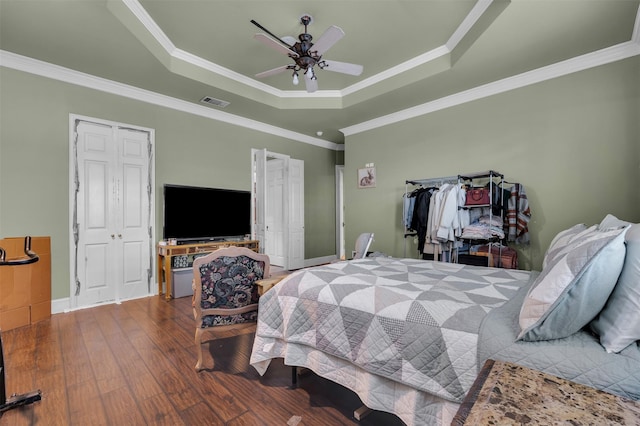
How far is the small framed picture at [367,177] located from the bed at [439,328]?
3.18 metres

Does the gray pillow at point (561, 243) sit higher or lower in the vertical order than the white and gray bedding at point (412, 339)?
higher

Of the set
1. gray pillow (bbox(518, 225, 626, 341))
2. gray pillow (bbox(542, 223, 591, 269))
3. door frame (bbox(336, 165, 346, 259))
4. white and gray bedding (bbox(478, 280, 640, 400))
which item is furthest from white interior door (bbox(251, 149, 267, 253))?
gray pillow (bbox(518, 225, 626, 341))

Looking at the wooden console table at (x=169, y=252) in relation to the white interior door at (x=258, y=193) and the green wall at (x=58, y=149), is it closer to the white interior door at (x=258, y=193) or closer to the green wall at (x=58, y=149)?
the green wall at (x=58, y=149)

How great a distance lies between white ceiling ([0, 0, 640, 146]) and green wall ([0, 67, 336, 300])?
30 centimetres

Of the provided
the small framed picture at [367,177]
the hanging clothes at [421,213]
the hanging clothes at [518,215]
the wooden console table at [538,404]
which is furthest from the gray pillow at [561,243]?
the small framed picture at [367,177]

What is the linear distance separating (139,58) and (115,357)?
3.03 meters

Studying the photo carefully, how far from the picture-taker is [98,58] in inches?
124

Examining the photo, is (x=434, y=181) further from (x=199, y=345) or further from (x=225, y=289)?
(x=199, y=345)

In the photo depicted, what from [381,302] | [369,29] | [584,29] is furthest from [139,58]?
[584,29]

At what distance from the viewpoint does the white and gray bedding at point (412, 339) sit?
0.95 meters

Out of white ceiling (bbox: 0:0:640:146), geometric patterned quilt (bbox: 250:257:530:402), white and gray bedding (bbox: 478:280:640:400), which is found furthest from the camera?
white ceiling (bbox: 0:0:640:146)

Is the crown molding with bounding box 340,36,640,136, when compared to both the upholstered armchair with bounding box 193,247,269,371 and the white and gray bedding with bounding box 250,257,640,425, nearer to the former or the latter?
the white and gray bedding with bounding box 250,257,640,425

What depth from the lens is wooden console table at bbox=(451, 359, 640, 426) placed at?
20.0 inches

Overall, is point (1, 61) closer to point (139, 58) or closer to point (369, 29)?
point (139, 58)
